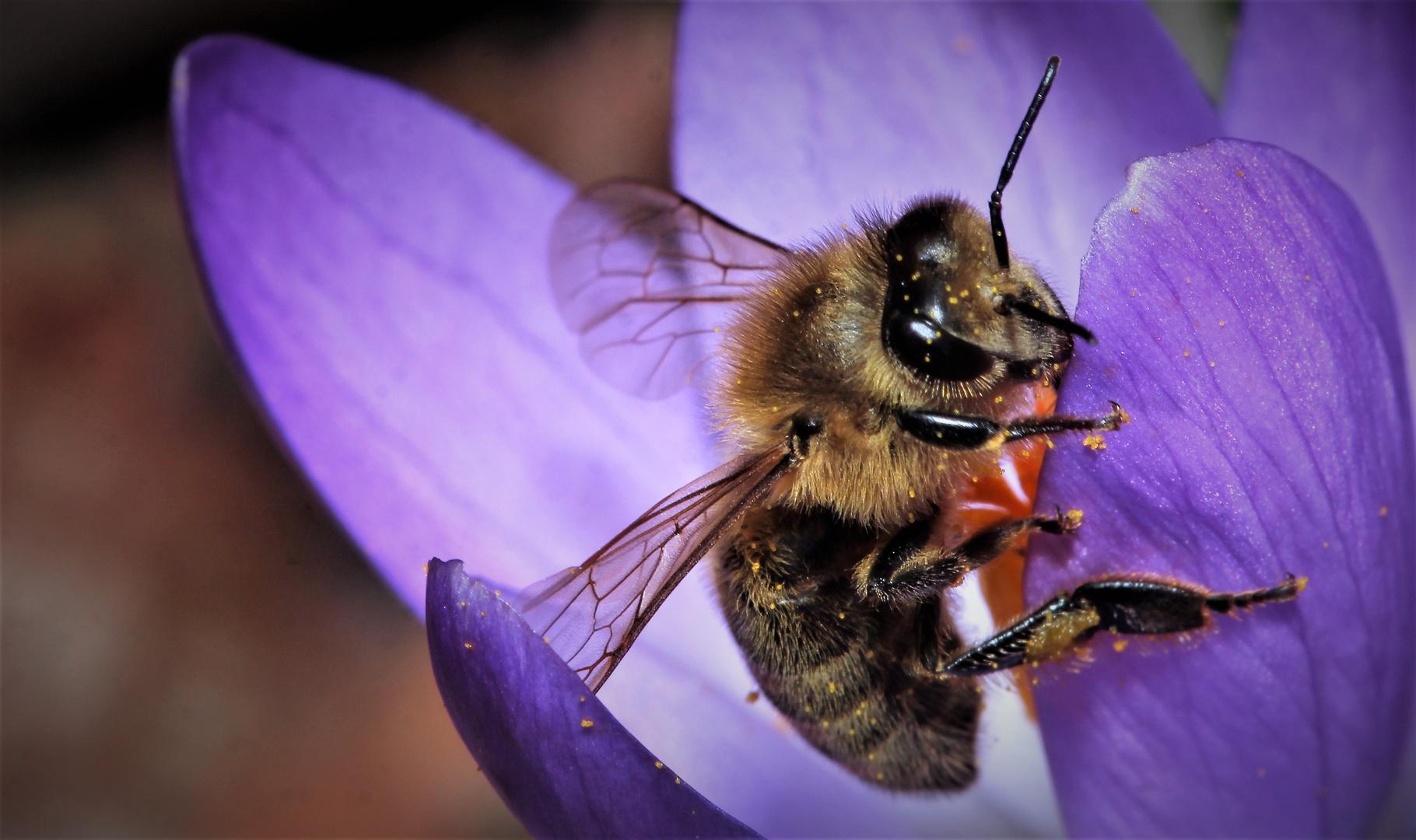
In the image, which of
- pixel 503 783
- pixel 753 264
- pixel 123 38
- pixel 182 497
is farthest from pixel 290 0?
pixel 503 783

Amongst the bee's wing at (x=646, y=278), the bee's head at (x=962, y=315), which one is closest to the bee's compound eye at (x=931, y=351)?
the bee's head at (x=962, y=315)

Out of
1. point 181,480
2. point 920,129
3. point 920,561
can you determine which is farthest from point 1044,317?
point 181,480

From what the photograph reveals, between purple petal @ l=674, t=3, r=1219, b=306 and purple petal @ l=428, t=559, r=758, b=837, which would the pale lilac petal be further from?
purple petal @ l=428, t=559, r=758, b=837

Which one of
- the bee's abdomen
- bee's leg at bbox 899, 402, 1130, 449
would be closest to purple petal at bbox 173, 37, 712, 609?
the bee's abdomen

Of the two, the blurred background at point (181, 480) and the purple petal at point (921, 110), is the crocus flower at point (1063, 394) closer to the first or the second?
the purple petal at point (921, 110)

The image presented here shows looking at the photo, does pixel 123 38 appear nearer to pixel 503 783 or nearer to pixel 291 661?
pixel 291 661
